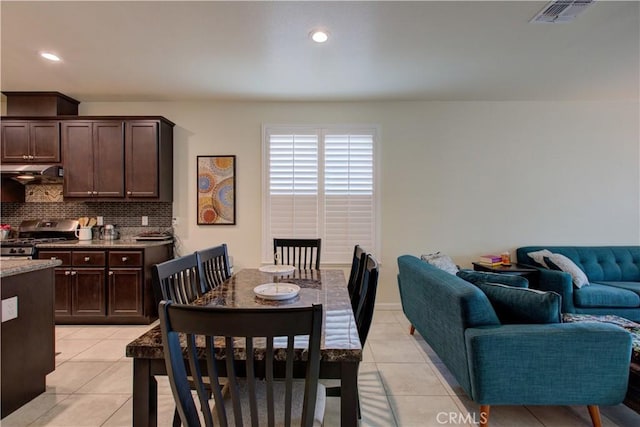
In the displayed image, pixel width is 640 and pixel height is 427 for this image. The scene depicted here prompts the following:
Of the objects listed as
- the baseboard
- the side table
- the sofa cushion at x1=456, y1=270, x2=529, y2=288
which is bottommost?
the baseboard

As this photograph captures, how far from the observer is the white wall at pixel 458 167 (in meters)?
4.09

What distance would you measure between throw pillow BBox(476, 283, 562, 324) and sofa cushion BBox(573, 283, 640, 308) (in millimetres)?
1820

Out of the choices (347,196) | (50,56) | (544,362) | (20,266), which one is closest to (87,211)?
(50,56)

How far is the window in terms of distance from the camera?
13.5ft

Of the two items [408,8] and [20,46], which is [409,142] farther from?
[20,46]

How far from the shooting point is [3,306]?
6.37ft

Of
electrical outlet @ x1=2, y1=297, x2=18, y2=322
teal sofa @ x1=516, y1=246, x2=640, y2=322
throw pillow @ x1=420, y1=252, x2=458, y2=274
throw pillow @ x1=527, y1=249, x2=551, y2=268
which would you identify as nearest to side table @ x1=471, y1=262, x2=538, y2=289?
teal sofa @ x1=516, y1=246, x2=640, y2=322

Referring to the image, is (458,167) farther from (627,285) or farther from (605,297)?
(627,285)

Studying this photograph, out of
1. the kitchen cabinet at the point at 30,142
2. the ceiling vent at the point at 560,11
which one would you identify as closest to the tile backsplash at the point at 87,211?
the kitchen cabinet at the point at 30,142

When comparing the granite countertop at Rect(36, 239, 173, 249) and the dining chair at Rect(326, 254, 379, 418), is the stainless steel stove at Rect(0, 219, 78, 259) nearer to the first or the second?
the granite countertop at Rect(36, 239, 173, 249)

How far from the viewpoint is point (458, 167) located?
414 cm

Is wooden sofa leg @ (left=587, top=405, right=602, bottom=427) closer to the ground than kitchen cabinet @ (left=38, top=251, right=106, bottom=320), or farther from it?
closer to the ground

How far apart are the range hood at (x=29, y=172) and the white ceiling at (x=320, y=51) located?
0.90 m

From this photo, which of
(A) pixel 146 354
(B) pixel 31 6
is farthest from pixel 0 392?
(B) pixel 31 6
